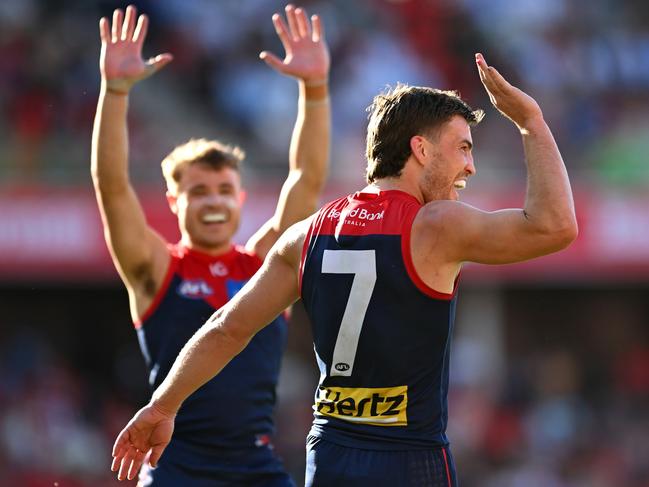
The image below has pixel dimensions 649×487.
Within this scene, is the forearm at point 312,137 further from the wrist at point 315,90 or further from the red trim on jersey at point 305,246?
the red trim on jersey at point 305,246

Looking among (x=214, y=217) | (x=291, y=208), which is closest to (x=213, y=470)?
(x=214, y=217)

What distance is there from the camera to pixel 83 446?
14242 millimetres

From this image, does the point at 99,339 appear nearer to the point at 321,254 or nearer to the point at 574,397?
the point at 574,397

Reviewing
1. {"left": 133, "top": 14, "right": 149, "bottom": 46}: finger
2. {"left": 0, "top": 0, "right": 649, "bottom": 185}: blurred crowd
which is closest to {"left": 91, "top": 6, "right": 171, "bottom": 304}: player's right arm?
{"left": 133, "top": 14, "right": 149, "bottom": 46}: finger

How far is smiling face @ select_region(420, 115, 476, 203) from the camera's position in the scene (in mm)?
4281

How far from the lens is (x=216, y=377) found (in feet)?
18.5

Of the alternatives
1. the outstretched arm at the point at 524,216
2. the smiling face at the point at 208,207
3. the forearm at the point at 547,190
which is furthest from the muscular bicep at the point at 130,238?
the forearm at the point at 547,190

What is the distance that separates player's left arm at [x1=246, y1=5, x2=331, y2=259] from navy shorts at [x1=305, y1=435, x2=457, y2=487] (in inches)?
76.6

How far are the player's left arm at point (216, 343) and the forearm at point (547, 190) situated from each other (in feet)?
2.81

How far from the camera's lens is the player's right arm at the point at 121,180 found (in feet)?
18.8

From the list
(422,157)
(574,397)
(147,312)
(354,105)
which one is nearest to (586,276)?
(574,397)

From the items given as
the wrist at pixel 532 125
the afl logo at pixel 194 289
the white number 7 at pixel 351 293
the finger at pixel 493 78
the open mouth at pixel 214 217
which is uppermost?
Result: the finger at pixel 493 78

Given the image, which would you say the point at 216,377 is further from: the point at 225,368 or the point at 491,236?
the point at 491,236

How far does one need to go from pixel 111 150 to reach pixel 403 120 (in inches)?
74.3
